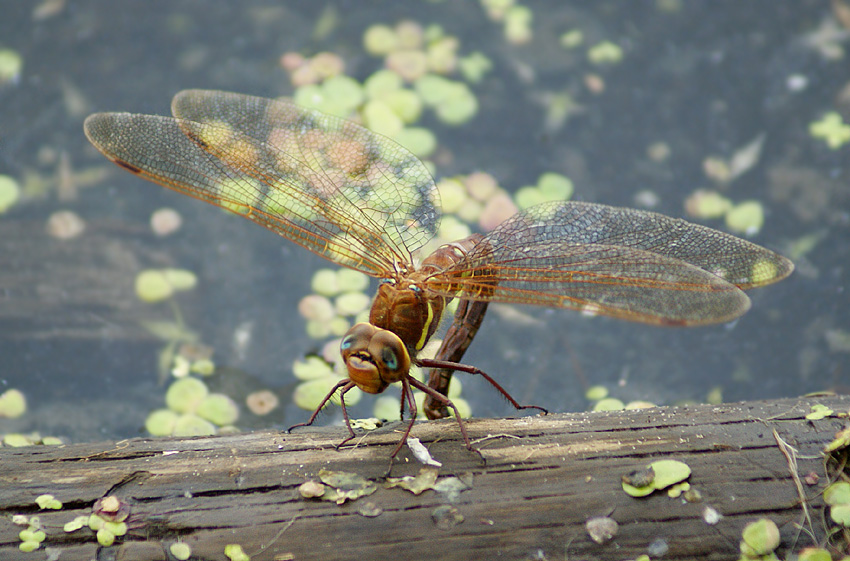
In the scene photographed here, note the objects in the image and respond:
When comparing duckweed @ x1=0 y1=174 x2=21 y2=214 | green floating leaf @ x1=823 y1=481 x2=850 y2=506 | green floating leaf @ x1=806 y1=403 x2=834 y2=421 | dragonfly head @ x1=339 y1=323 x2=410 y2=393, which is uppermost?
duckweed @ x1=0 y1=174 x2=21 y2=214

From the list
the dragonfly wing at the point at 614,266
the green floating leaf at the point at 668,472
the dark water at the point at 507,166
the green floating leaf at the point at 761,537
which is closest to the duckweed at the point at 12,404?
the dark water at the point at 507,166

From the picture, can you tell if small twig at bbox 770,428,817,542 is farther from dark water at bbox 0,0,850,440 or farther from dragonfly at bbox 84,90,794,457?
dark water at bbox 0,0,850,440

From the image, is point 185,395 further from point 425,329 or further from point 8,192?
point 8,192

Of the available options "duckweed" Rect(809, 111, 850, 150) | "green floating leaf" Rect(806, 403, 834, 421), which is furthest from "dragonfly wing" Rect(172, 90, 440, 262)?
"duckweed" Rect(809, 111, 850, 150)

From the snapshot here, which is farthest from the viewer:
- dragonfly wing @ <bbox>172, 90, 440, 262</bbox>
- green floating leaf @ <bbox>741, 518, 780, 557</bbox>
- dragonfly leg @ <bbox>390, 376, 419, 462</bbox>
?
dragonfly wing @ <bbox>172, 90, 440, 262</bbox>

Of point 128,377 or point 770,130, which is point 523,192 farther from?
point 128,377

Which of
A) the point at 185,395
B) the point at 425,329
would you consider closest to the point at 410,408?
the point at 425,329

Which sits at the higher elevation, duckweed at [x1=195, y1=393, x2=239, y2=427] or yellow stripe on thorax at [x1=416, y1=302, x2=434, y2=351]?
yellow stripe on thorax at [x1=416, y1=302, x2=434, y2=351]

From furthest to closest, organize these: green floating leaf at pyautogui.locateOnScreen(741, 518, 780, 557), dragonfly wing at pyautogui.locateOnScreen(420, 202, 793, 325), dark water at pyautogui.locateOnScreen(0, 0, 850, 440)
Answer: dark water at pyautogui.locateOnScreen(0, 0, 850, 440) < dragonfly wing at pyautogui.locateOnScreen(420, 202, 793, 325) < green floating leaf at pyautogui.locateOnScreen(741, 518, 780, 557)
